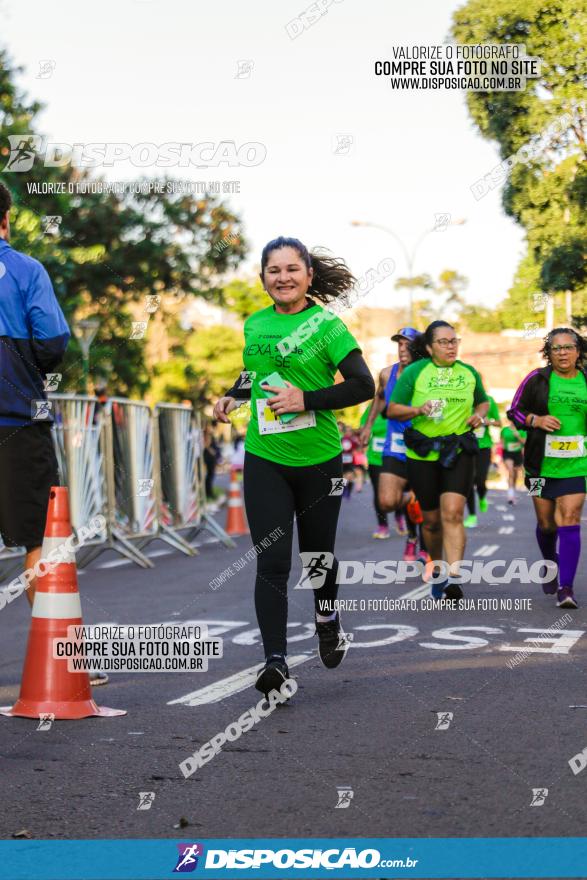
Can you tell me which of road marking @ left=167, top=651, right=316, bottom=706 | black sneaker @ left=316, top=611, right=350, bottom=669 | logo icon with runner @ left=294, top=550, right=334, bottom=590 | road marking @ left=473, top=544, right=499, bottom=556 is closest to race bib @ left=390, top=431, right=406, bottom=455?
road marking @ left=473, top=544, right=499, bottom=556

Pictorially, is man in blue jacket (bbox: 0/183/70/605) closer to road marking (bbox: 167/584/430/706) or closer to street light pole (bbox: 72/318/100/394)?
road marking (bbox: 167/584/430/706)

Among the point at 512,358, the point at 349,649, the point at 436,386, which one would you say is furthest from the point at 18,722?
the point at 512,358

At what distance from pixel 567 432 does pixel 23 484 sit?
5.10m

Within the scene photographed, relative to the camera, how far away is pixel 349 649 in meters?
7.91

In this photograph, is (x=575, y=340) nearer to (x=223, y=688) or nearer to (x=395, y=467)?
(x=395, y=467)

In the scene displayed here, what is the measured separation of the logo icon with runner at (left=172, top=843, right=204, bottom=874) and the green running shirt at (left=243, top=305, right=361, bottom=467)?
2.83m

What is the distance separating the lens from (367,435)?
13188 millimetres

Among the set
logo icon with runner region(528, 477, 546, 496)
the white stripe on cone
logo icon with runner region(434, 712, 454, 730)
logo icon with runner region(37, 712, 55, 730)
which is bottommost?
logo icon with runner region(434, 712, 454, 730)

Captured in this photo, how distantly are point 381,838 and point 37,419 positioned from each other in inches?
105

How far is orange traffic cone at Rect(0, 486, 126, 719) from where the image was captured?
230 inches

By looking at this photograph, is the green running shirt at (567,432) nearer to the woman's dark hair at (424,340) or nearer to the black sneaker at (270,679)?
the woman's dark hair at (424,340)

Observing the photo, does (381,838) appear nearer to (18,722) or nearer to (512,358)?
(18,722)

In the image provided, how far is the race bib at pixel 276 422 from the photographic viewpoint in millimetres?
6457

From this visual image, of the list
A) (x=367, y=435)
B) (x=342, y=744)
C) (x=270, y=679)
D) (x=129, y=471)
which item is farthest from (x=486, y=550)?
(x=342, y=744)
